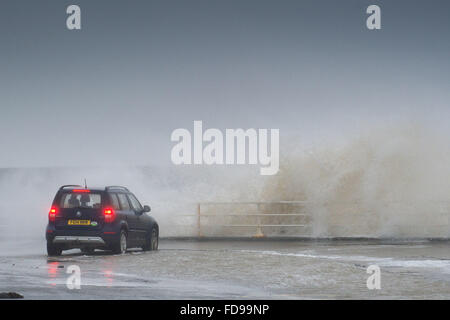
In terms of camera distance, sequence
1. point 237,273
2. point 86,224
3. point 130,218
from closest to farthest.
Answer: point 237,273, point 86,224, point 130,218

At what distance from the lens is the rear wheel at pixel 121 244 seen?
21781 millimetres

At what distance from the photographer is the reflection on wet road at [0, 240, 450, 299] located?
1302cm

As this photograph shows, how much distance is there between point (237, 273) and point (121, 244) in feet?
19.1

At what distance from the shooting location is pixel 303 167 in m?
41.8

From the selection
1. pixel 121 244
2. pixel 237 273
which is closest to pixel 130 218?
pixel 121 244

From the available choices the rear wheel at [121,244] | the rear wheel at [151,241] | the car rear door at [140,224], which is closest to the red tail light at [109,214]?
the rear wheel at [121,244]

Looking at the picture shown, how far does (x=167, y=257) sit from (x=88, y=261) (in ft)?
6.70

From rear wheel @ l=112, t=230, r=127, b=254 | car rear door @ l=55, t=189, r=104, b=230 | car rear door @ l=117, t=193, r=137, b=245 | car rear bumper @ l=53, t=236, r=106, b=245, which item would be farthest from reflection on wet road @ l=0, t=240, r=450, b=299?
car rear door @ l=55, t=189, r=104, b=230

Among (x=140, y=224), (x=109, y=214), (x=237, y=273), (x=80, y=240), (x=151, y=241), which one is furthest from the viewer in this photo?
(x=151, y=241)

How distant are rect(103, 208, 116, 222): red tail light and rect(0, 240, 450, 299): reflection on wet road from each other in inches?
34.4

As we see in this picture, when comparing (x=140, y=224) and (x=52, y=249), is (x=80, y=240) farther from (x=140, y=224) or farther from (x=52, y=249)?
(x=140, y=224)

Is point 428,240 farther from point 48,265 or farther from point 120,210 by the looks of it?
point 48,265

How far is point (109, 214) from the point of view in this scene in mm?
21703
